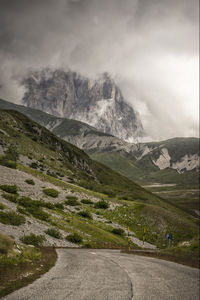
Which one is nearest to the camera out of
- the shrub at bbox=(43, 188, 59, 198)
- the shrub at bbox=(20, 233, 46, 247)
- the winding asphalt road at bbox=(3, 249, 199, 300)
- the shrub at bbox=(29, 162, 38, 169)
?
the winding asphalt road at bbox=(3, 249, 199, 300)

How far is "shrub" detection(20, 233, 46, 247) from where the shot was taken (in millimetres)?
17764

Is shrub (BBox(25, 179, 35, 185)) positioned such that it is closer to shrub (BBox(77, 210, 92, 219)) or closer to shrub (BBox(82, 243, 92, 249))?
shrub (BBox(77, 210, 92, 219))

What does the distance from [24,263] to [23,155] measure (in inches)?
2549

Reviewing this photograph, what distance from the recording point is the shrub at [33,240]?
1776 cm

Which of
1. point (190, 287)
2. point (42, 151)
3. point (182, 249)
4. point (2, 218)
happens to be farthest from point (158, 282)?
point (42, 151)

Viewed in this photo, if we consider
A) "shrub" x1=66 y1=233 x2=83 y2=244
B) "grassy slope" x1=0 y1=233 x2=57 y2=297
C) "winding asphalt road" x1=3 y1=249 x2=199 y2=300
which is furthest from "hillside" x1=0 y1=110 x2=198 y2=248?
"winding asphalt road" x1=3 y1=249 x2=199 y2=300

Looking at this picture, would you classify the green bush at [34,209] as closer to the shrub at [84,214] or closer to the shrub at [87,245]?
the shrub at [87,245]

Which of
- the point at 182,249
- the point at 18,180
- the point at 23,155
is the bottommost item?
the point at 182,249

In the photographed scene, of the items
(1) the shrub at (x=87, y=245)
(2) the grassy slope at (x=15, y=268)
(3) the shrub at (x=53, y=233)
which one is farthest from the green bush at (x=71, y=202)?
(2) the grassy slope at (x=15, y=268)

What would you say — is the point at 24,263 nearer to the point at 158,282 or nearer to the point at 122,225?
the point at 158,282

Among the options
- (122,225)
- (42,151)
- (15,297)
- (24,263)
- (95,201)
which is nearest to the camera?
(15,297)

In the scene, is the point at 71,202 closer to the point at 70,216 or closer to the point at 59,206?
the point at 59,206

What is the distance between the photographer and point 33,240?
61.1ft

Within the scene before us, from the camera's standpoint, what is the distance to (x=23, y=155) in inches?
2813
